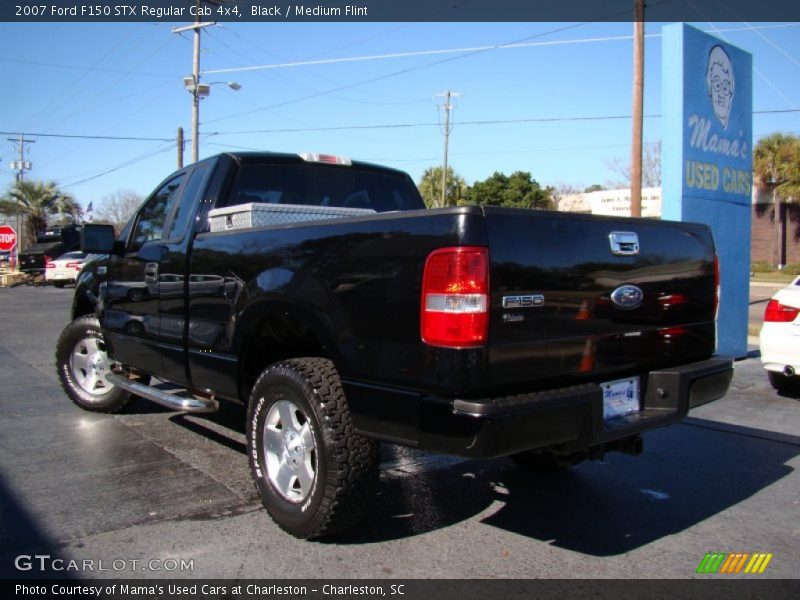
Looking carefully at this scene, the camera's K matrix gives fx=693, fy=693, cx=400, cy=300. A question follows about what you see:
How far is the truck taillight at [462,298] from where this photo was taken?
2.79 m

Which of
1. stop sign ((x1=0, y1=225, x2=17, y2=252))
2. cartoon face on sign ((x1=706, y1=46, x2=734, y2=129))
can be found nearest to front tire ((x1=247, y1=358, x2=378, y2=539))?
cartoon face on sign ((x1=706, y1=46, x2=734, y2=129))

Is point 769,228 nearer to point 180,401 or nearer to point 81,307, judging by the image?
point 81,307

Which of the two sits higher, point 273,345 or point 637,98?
point 637,98

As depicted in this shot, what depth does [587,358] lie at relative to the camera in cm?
323

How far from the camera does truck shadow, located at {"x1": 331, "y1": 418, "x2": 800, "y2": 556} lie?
371 centimetres

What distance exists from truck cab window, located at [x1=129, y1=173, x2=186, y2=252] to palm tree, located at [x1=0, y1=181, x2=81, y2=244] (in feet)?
142

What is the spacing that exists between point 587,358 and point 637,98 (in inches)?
422

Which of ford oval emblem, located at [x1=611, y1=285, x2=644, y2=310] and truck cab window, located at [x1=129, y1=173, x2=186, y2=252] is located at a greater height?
truck cab window, located at [x1=129, y1=173, x2=186, y2=252]

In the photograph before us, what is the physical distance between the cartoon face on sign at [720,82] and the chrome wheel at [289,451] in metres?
8.55

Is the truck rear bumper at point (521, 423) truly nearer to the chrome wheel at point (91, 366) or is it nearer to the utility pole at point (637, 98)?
the chrome wheel at point (91, 366)

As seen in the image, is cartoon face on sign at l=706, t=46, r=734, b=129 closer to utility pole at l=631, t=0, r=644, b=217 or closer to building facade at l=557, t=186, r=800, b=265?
utility pole at l=631, t=0, r=644, b=217

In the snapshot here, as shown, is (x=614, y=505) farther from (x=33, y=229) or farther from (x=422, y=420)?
(x=33, y=229)

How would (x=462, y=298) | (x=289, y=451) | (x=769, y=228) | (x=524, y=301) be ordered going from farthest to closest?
(x=769, y=228) → (x=289, y=451) → (x=524, y=301) → (x=462, y=298)

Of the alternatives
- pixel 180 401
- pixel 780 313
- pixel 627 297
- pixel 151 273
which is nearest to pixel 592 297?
pixel 627 297
